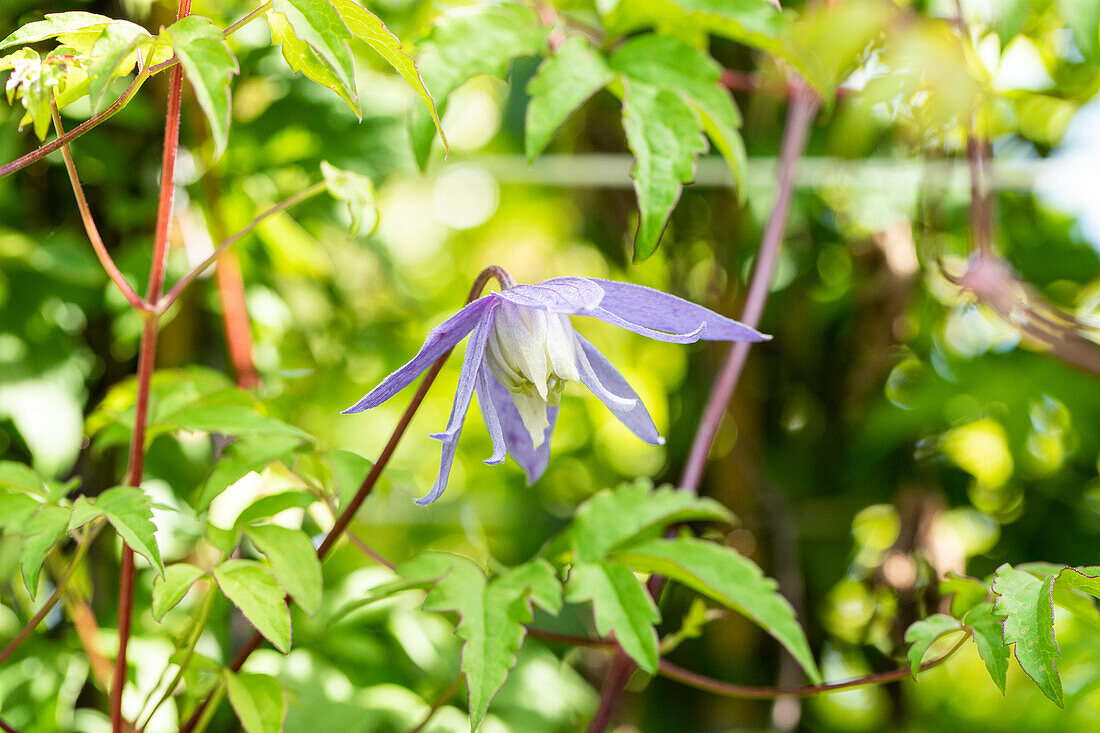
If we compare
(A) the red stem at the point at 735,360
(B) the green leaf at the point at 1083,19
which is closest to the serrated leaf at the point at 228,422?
(A) the red stem at the point at 735,360

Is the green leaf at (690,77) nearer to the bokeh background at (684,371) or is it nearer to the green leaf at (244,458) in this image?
the bokeh background at (684,371)

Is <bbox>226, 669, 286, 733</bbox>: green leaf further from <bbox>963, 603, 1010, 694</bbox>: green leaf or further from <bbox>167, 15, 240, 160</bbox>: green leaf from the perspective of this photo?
<bbox>963, 603, 1010, 694</bbox>: green leaf

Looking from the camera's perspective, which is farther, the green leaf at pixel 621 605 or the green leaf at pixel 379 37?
the green leaf at pixel 621 605

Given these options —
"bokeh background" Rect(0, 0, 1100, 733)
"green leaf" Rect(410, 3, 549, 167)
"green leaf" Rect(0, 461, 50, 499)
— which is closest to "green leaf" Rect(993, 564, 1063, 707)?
"bokeh background" Rect(0, 0, 1100, 733)

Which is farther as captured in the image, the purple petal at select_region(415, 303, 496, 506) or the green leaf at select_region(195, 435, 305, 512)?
the green leaf at select_region(195, 435, 305, 512)

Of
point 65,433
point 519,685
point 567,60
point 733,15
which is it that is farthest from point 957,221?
point 65,433

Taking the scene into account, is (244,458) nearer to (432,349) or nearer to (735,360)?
(432,349)
